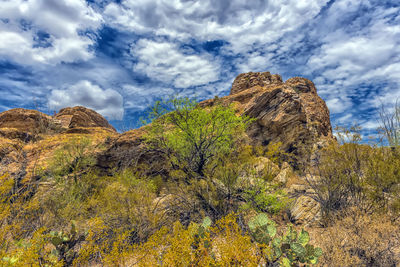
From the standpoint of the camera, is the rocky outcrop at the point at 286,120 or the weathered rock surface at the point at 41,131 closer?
the weathered rock surface at the point at 41,131

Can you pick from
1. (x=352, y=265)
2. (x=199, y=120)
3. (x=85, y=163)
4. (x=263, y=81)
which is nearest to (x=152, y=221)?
(x=199, y=120)

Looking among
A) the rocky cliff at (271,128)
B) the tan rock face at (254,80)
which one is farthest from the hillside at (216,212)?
the tan rock face at (254,80)

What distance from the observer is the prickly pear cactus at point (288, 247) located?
3342 millimetres

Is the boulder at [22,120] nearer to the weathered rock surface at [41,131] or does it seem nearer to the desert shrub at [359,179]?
the weathered rock surface at [41,131]

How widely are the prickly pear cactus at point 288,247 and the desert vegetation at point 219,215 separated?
0.06ft

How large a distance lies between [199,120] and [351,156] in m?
5.68

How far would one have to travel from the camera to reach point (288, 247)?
11.4 ft

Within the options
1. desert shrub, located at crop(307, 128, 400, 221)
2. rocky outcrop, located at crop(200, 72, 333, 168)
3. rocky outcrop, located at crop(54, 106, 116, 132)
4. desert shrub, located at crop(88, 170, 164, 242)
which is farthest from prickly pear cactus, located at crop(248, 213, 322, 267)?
rocky outcrop, located at crop(54, 106, 116, 132)

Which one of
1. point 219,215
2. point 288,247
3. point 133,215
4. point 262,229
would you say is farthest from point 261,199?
point 133,215

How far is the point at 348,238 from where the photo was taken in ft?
13.8

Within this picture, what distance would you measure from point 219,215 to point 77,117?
2441 centimetres

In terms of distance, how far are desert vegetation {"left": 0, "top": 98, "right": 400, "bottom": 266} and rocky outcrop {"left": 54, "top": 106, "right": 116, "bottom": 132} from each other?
14034 millimetres

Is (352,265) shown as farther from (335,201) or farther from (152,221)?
(152,221)

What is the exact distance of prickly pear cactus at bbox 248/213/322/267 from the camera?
334cm
